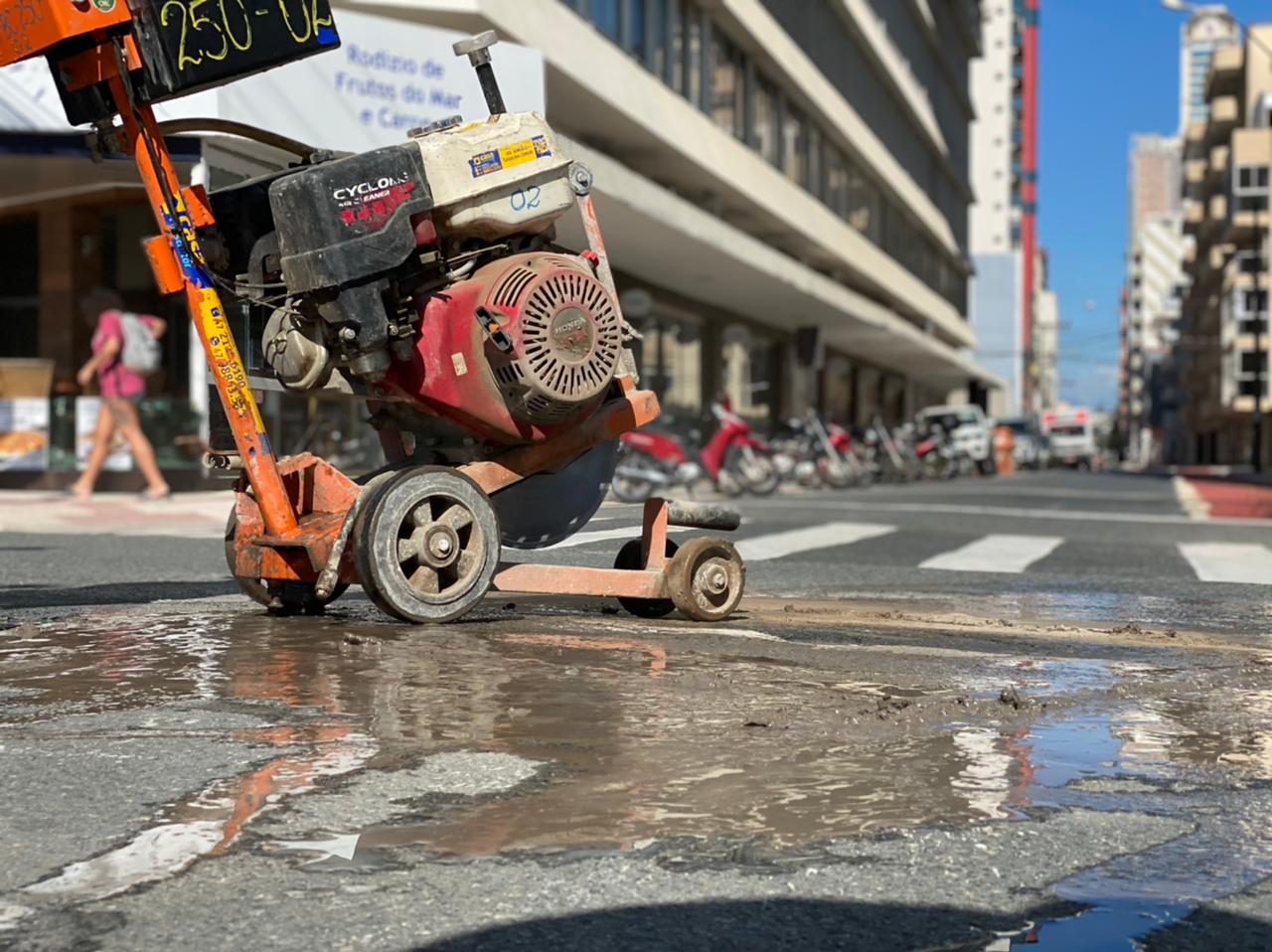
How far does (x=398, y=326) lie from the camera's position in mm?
5359

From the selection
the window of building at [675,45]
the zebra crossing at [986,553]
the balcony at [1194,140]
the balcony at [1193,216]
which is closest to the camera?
the zebra crossing at [986,553]

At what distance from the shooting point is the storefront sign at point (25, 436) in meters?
17.7

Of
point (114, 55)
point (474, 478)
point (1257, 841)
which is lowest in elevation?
point (1257, 841)

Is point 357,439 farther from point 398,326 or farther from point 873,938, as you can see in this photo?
point 873,938

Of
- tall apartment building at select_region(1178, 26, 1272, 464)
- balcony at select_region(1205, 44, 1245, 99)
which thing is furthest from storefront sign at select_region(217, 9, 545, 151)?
balcony at select_region(1205, 44, 1245, 99)

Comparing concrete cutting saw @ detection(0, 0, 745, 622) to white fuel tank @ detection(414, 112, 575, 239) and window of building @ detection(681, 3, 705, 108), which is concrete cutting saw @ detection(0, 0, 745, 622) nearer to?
white fuel tank @ detection(414, 112, 575, 239)

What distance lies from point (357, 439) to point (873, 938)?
1531 centimetres

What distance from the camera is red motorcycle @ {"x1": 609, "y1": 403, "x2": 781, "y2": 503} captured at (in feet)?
61.9

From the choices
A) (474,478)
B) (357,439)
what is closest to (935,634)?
(474,478)

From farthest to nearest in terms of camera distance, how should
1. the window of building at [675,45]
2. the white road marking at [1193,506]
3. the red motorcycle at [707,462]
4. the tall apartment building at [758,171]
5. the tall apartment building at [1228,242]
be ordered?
Answer: 1. the tall apartment building at [1228,242]
2. the window of building at [675,45]
3. the tall apartment building at [758,171]
4. the red motorcycle at [707,462]
5. the white road marking at [1193,506]

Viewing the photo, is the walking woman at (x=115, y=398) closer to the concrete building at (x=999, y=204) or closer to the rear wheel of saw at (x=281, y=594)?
the rear wheel of saw at (x=281, y=594)

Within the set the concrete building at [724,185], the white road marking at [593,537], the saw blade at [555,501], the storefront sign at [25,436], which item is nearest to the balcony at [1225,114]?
the concrete building at [724,185]

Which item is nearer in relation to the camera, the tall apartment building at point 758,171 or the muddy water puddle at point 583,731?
the muddy water puddle at point 583,731

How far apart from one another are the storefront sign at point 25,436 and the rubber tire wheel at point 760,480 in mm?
8268
